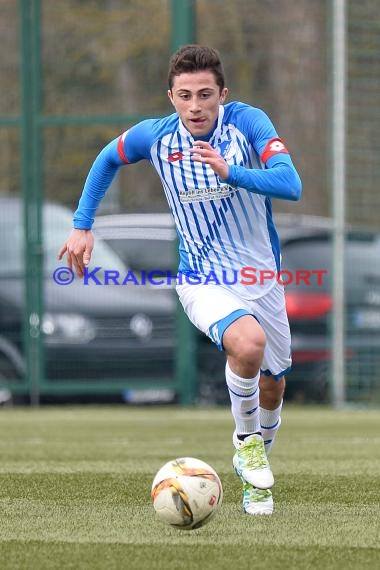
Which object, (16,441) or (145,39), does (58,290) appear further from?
(16,441)

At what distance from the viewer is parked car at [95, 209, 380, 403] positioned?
13.8 meters

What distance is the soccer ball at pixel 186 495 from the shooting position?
5.24 metres

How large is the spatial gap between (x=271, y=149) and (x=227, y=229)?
492 millimetres

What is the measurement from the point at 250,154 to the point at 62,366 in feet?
26.8

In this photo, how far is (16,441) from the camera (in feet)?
32.9

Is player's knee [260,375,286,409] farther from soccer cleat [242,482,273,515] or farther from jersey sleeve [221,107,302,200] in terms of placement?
jersey sleeve [221,107,302,200]

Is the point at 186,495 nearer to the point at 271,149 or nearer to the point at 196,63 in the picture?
the point at 271,149

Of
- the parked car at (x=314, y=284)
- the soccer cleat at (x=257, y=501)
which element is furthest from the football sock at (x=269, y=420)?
the parked car at (x=314, y=284)

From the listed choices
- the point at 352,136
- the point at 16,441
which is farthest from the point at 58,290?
the point at 16,441

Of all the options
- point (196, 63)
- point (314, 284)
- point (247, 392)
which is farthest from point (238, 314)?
point (314, 284)

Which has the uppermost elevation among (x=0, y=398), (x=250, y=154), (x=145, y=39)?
(x=145, y=39)

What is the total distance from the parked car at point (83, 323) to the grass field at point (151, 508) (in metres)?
2.43

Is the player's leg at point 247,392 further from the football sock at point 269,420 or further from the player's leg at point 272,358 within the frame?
the football sock at point 269,420

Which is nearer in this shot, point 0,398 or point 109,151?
point 109,151
